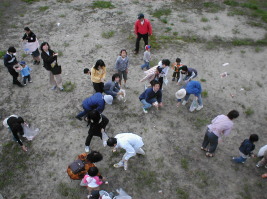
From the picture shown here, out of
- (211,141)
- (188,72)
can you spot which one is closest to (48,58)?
(188,72)

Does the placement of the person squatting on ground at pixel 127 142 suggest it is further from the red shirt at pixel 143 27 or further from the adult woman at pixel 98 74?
the red shirt at pixel 143 27

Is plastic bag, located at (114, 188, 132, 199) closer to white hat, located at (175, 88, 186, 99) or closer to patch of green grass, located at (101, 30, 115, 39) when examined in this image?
white hat, located at (175, 88, 186, 99)

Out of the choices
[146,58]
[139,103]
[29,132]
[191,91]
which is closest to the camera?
[29,132]

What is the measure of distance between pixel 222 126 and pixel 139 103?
9.79 feet

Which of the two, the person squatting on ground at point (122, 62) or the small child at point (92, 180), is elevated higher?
the person squatting on ground at point (122, 62)

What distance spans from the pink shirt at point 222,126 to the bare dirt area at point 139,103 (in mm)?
1003

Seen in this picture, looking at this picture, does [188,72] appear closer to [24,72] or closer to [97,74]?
[97,74]

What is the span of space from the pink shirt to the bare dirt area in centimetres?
100

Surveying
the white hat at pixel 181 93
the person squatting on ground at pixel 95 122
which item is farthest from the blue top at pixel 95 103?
the white hat at pixel 181 93

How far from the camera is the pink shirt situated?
528cm

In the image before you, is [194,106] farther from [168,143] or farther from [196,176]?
[196,176]

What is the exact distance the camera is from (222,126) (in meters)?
5.28

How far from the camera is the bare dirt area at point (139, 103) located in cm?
551

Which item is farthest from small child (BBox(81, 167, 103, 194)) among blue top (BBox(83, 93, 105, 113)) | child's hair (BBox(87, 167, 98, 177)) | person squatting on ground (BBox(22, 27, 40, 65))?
person squatting on ground (BBox(22, 27, 40, 65))
